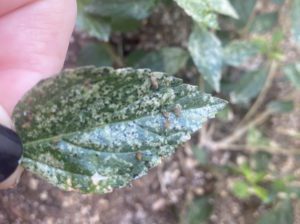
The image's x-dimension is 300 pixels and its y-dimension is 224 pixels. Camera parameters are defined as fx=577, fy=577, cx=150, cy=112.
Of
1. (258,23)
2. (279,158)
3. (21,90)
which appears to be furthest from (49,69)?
(279,158)

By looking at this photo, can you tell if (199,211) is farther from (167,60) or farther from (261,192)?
(167,60)

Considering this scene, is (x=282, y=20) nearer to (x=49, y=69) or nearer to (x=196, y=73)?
(x=196, y=73)

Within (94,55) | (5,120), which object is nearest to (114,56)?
(94,55)

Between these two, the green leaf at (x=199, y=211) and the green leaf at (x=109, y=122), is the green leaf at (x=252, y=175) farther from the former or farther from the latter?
the green leaf at (x=109, y=122)

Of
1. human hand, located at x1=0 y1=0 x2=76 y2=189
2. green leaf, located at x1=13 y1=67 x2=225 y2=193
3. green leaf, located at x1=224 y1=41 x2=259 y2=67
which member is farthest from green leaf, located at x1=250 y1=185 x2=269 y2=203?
green leaf, located at x1=13 y1=67 x2=225 y2=193

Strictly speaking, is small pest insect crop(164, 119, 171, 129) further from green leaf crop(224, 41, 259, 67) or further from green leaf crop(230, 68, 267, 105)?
green leaf crop(230, 68, 267, 105)
